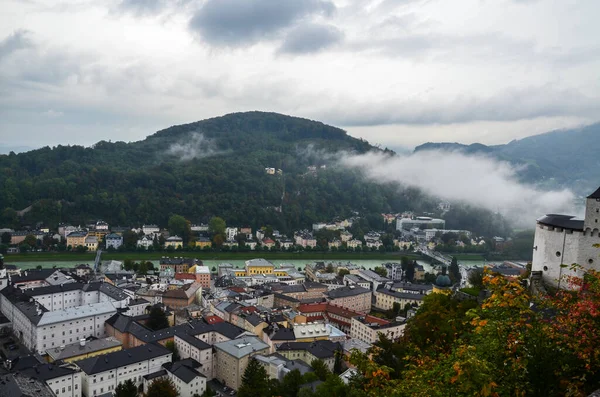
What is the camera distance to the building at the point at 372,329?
15979 mm

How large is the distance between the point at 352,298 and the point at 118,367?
38.6 ft

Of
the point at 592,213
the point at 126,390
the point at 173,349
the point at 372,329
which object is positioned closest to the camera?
the point at 592,213

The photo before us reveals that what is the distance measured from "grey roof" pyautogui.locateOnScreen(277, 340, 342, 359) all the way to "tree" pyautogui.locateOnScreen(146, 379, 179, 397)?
3.73m

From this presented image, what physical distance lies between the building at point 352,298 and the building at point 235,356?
299 inches

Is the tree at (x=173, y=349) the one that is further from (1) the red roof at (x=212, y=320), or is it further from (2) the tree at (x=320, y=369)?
(2) the tree at (x=320, y=369)

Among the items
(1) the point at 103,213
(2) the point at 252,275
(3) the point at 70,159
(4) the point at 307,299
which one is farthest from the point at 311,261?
(3) the point at 70,159

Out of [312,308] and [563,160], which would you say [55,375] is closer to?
[312,308]

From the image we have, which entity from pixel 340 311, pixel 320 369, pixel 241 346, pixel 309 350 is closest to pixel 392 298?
pixel 340 311

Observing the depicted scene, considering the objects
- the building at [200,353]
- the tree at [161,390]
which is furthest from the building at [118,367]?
the tree at [161,390]

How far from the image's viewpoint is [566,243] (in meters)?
8.03

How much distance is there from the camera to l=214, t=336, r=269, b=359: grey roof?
13.1 metres

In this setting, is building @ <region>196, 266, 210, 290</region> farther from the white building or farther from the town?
the white building

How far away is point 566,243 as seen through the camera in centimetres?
803

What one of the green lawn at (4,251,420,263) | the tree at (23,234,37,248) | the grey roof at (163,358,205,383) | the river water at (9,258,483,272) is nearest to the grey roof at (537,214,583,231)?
the grey roof at (163,358,205,383)
